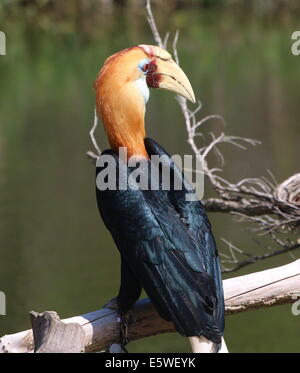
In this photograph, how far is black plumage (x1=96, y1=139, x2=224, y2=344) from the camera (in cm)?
278

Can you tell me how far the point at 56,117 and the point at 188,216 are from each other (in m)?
8.85

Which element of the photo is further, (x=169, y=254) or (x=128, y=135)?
(x=128, y=135)

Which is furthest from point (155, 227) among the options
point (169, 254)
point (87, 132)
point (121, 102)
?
point (87, 132)

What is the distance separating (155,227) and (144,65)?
54cm

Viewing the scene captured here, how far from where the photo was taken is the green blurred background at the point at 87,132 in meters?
6.54

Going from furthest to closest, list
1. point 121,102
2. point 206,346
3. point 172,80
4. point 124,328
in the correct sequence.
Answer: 1. point 172,80
2. point 121,102
3. point 124,328
4. point 206,346

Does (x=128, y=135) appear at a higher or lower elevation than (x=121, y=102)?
lower

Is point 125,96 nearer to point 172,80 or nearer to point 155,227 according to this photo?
point 172,80

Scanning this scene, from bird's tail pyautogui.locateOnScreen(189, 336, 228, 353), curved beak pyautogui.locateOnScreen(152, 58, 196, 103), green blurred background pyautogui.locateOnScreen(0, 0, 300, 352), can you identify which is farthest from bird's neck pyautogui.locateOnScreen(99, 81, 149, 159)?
green blurred background pyautogui.locateOnScreen(0, 0, 300, 352)

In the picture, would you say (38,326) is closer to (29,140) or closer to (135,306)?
(135,306)

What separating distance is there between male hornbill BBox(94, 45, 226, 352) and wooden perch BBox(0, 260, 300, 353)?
2.4 inches

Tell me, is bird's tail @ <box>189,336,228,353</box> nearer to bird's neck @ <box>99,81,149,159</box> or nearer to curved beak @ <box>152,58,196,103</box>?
bird's neck @ <box>99,81,149,159</box>

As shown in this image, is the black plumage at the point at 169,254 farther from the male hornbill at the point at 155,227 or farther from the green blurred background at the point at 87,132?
the green blurred background at the point at 87,132

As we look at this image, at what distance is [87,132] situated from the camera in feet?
35.2
